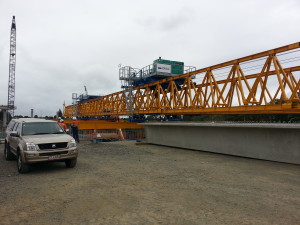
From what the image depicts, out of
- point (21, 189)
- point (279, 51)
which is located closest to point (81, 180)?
point (21, 189)

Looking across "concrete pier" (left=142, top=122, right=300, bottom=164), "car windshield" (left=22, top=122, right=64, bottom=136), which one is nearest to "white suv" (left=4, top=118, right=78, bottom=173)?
"car windshield" (left=22, top=122, right=64, bottom=136)

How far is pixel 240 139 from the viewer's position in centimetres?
1079

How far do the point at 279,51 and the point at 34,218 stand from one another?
1136cm

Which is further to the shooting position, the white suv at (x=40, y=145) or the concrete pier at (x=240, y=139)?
the concrete pier at (x=240, y=139)

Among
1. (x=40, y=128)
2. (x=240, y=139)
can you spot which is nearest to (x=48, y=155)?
(x=40, y=128)

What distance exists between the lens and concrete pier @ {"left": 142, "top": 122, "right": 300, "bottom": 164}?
908cm

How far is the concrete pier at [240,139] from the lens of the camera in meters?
9.08

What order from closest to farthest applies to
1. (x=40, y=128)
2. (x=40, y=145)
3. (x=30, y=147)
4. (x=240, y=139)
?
(x=30, y=147)
(x=40, y=145)
(x=40, y=128)
(x=240, y=139)

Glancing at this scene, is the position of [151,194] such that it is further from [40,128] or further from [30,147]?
[40,128]

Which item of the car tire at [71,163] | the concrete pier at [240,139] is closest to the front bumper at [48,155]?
the car tire at [71,163]

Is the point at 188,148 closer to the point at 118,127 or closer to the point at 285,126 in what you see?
the point at 285,126

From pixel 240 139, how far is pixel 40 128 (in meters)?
8.46

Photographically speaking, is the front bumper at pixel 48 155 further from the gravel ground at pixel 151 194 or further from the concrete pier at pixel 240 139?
the concrete pier at pixel 240 139

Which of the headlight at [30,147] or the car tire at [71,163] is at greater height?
Result: the headlight at [30,147]
